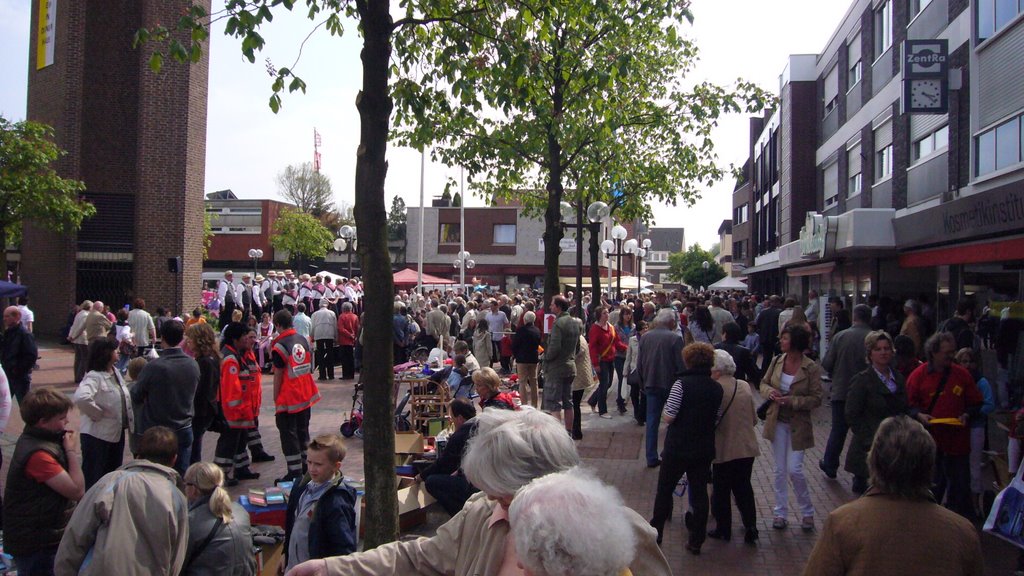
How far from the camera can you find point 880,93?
782 inches

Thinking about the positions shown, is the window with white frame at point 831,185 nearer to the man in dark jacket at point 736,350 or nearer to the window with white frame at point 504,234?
the man in dark jacket at point 736,350

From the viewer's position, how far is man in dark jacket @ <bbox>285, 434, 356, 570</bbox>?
429 centimetres

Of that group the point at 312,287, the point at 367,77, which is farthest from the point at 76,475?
the point at 312,287

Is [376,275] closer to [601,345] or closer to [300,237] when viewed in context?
[601,345]

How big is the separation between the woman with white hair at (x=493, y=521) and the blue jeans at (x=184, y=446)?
503 cm

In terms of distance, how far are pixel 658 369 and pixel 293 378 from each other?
13.5ft

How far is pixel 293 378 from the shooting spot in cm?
816

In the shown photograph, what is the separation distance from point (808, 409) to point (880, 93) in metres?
16.0

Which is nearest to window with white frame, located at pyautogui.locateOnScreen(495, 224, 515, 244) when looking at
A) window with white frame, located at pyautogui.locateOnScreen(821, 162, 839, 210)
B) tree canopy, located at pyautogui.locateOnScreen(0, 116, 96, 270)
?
window with white frame, located at pyautogui.locateOnScreen(821, 162, 839, 210)

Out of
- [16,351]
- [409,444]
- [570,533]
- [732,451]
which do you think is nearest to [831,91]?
[409,444]

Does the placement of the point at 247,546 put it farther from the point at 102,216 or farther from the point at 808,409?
the point at 102,216

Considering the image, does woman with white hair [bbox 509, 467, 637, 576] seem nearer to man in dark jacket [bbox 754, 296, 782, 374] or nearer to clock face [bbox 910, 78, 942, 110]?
man in dark jacket [bbox 754, 296, 782, 374]

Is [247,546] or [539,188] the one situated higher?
[539,188]

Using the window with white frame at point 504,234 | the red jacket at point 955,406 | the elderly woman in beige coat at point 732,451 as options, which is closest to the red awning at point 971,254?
the red jacket at point 955,406
